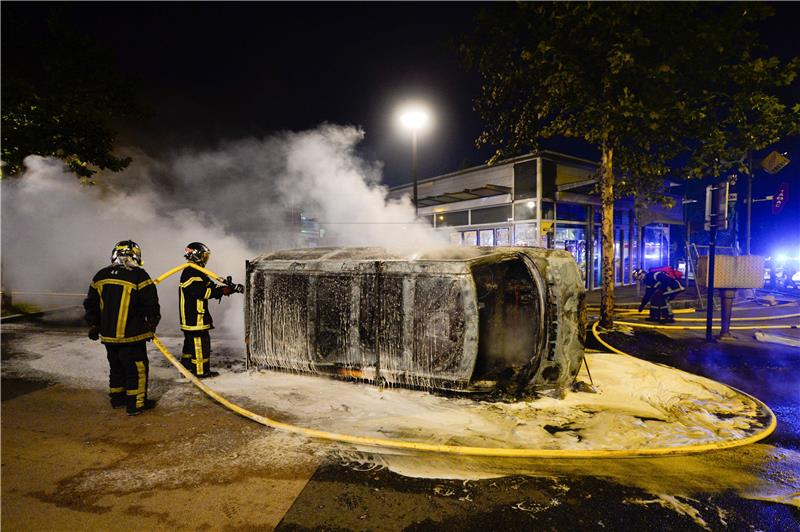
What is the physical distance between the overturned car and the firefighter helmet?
1.62 meters

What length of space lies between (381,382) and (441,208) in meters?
15.4

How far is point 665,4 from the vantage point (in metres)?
7.80

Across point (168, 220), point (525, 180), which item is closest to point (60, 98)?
point (168, 220)

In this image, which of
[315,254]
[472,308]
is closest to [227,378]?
[315,254]

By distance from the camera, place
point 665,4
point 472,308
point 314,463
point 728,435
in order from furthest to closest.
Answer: point 665,4 → point 472,308 → point 728,435 → point 314,463

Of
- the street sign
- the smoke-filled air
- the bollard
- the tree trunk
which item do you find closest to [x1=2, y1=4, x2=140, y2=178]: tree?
the smoke-filled air

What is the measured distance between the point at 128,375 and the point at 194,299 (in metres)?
1.43

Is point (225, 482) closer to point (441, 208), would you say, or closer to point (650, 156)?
point (650, 156)

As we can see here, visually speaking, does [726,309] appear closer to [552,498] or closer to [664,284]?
[664,284]

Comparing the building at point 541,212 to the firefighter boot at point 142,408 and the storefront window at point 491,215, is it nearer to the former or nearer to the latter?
the storefront window at point 491,215

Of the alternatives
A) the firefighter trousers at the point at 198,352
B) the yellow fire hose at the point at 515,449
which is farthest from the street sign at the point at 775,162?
the firefighter trousers at the point at 198,352

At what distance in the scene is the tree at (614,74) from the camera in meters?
7.97

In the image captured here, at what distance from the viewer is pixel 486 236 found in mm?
17469

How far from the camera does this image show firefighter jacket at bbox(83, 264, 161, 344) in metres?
4.41
